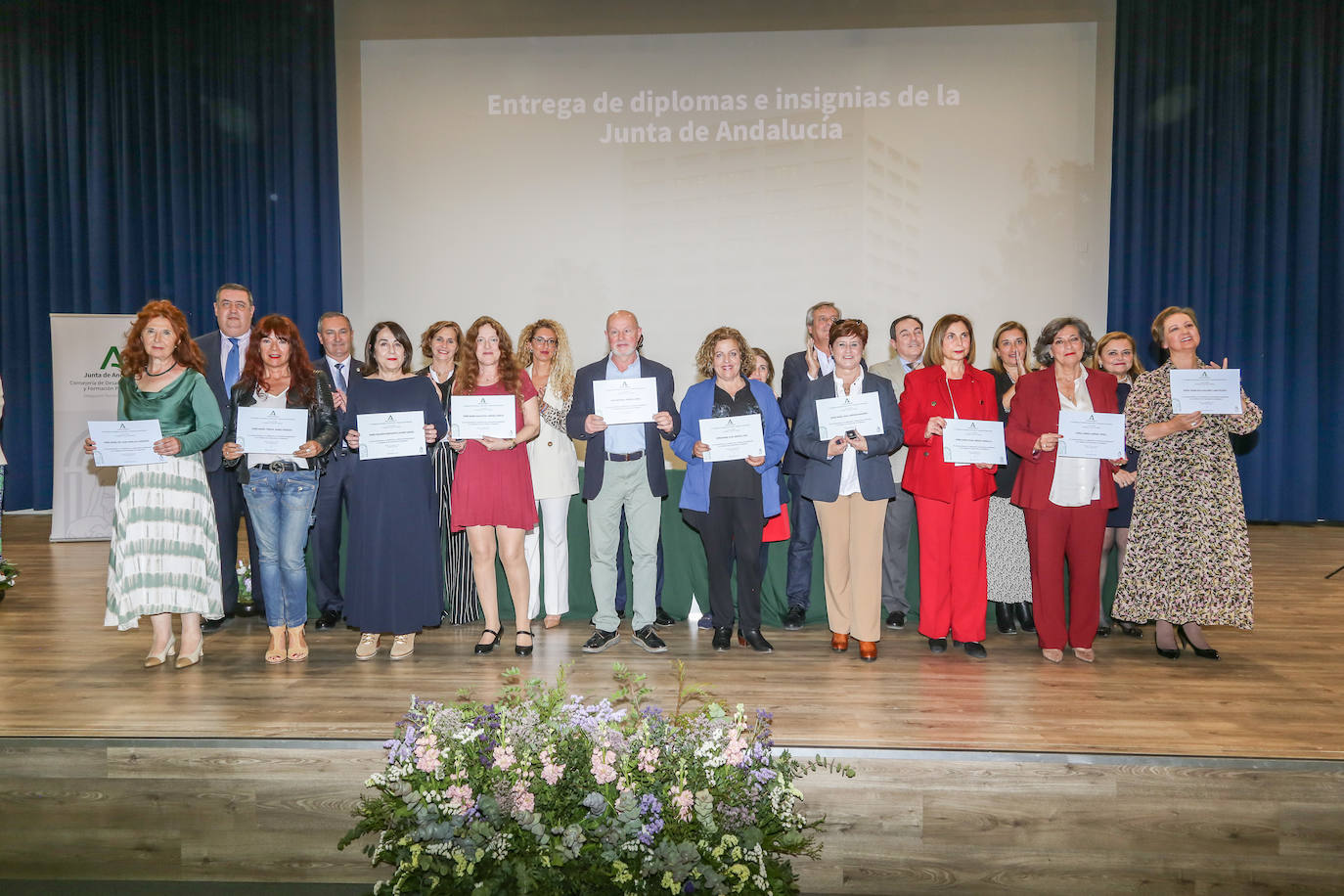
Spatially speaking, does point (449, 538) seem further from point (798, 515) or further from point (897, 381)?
point (897, 381)

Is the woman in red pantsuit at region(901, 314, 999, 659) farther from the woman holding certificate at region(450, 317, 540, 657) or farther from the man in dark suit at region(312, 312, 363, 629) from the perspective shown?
the man in dark suit at region(312, 312, 363, 629)

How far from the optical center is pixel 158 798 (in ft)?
9.84

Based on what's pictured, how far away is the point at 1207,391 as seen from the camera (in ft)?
12.8

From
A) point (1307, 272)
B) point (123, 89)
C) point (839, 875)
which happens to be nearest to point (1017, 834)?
point (839, 875)

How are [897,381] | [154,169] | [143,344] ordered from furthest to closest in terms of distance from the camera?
[154,169], [897,381], [143,344]

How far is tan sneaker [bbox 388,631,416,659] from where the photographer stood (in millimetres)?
4121

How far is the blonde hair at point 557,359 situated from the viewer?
A: 461 centimetres

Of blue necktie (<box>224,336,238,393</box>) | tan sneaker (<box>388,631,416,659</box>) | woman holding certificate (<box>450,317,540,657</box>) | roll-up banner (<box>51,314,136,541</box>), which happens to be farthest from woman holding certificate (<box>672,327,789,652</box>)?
roll-up banner (<box>51,314,136,541</box>)

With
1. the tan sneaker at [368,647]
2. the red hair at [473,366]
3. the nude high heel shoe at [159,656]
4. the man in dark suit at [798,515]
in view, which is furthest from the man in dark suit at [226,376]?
the man in dark suit at [798,515]

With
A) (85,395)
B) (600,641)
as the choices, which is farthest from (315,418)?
(85,395)

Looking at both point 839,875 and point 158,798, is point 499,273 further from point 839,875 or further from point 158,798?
point 839,875

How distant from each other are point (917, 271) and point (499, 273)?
364 centimetres

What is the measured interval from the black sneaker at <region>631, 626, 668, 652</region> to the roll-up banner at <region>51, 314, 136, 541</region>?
563 cm

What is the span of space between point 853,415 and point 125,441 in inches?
130
